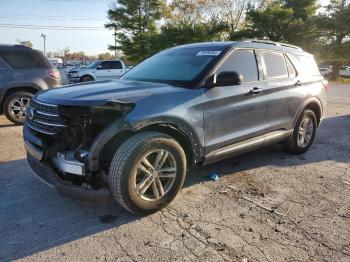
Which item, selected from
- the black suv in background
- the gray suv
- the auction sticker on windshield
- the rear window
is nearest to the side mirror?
the gray suv

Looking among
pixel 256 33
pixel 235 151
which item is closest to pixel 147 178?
pixel 235 151

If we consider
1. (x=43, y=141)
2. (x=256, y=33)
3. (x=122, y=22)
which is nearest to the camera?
(x=43, y=141)

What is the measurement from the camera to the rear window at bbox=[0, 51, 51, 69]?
27.3ft

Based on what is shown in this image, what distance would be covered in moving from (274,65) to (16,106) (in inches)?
239

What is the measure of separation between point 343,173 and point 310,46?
1180 inches

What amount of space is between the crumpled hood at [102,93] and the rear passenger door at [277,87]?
160 centimetres

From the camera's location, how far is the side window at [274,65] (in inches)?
198

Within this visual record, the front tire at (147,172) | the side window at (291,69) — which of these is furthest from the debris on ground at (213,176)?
the side window at (291,69)

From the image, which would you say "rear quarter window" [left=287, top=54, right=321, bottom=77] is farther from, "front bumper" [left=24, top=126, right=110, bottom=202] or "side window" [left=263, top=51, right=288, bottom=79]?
"front bumper" [left=24, top=126, right=110, bottom=202]

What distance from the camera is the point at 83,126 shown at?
344 cm

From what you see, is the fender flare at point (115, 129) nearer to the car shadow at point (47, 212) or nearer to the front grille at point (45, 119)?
the front grille at point (45, 119)

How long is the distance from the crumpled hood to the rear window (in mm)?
5063

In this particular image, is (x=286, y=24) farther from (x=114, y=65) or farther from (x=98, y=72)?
(x=98, y=72)

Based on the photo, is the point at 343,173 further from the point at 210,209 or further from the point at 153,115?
the point at 153,115
